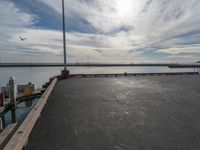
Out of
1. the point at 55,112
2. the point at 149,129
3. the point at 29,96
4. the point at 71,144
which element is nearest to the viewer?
the point at 71,144

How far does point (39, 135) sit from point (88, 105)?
2.30 m

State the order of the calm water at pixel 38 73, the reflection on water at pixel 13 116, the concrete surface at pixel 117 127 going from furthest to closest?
the calm water at pixel 38 73
the reflection on water at pixel 13 116
the concrete surface at pixel 117 127

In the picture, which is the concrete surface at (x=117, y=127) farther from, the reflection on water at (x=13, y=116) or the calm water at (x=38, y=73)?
the calm water at (x=38, y=73)

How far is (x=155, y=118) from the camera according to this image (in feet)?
13.6

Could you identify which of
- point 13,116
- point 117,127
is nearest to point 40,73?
point 13,116

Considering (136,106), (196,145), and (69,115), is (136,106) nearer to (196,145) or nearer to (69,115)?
(69,115)

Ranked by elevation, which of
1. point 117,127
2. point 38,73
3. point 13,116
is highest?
point 117,127

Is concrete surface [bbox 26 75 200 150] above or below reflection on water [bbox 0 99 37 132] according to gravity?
above

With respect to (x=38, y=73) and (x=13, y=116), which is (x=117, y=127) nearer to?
(x=13, y=116)

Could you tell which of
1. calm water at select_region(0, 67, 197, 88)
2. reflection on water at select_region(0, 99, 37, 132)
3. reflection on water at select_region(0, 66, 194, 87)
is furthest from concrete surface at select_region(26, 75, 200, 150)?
reflection on water at select_region(0, 66, 194, 87)

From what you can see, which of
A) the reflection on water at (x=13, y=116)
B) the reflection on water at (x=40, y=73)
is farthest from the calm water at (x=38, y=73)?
the reflection on water at (x=13, y=116)

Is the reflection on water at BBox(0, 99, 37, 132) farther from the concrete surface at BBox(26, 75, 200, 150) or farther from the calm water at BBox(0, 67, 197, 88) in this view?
the calm water at BBox(0, 67, 197, 88)

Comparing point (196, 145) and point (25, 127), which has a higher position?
point (25, 127)

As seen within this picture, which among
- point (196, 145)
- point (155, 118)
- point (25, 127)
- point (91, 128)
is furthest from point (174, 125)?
point (25, 127)
